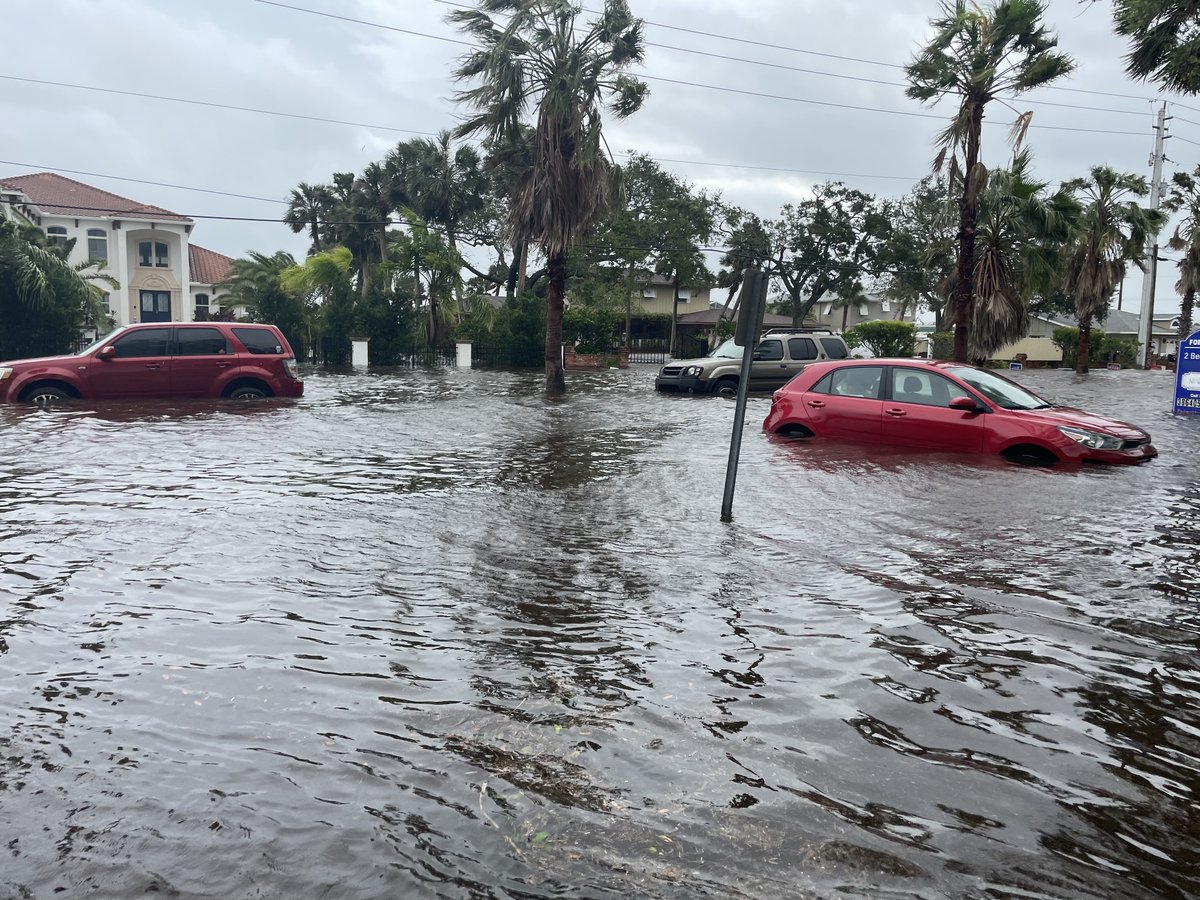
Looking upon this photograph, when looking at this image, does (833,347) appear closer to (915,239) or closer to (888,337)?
(888,337)

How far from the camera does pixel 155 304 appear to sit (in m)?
57.9

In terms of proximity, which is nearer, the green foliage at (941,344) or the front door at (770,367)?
the front door at (770,367)

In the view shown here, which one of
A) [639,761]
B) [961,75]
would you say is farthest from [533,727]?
[961,75]

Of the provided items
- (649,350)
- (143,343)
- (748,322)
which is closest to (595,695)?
(748,322)

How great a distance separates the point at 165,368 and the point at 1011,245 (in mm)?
21381

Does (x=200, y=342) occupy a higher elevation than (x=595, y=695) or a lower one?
higher

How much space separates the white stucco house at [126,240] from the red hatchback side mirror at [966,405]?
48645 mm

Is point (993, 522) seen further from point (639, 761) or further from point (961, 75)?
point (961, 75)

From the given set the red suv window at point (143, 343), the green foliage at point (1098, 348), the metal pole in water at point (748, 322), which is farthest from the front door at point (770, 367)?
the green foliage at point (1098, 348)

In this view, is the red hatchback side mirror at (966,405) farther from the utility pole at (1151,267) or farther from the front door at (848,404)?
the utility pole at (1151,267)

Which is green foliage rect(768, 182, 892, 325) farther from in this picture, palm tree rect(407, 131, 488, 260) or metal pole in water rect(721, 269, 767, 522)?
metal pole in water rect(721, 269, 767, 522)

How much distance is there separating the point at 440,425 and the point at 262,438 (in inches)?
145

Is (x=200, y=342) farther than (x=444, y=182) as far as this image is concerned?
No

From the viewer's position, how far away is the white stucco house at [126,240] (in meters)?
54.3
